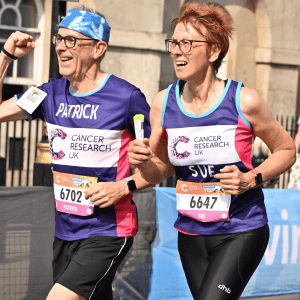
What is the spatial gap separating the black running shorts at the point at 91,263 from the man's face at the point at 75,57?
109 centimetres

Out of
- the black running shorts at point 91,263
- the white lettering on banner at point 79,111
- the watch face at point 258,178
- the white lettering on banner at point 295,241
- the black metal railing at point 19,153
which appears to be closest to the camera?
the watch face at point 258,178

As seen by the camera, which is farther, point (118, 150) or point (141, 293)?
point (141, 293)

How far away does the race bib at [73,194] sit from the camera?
3.65m

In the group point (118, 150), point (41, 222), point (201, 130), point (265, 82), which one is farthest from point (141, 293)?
point (265, 82)

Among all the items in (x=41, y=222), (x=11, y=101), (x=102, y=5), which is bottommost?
(x=41, y=222)

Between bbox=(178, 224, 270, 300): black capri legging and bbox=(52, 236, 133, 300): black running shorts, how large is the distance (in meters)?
0.43

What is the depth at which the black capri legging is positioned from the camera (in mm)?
3209

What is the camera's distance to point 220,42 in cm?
346

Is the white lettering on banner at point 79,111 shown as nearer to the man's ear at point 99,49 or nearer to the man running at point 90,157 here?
the man running at point 90,157

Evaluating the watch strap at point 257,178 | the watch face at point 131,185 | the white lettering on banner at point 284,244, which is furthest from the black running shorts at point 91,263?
the white lettering on banner at point 284,244

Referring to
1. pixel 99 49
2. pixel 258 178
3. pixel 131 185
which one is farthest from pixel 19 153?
pixel 258 178

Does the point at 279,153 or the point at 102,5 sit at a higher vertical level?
the point at 102,5

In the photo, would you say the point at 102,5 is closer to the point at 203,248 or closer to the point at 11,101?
the point at 11,101

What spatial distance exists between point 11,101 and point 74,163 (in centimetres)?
74
